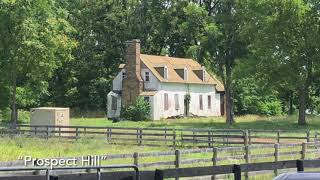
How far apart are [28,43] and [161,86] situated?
20.0 meters

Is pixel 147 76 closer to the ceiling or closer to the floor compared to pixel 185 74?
closer to the floor

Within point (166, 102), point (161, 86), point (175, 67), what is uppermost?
point (175, 67)

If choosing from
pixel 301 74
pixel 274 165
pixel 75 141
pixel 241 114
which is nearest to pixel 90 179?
pixel 274 165

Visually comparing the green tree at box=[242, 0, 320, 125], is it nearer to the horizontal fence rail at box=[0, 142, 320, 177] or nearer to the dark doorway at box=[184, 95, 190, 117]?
the dark doorway at box=[184, 95, 190, 117]

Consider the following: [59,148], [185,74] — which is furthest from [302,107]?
[59,148]

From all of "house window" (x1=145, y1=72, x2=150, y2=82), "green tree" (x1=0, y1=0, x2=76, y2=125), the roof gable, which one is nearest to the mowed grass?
"green tree" (x1=0, y1=0, x2=76, y2=125)

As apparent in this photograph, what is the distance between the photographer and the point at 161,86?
2473 inches

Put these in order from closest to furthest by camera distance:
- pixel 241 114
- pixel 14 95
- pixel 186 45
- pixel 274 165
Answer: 1. pixel 274 165
2. pixel 14 95
3. pixel 241 114
4. pixel 186 45

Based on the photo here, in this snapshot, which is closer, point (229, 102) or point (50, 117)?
point (50, 117)

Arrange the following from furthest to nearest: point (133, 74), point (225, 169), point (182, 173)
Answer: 1. point (133, 74)
2. point (225, 169)
3. point (182, 173)

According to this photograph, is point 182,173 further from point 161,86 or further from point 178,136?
point 161,86

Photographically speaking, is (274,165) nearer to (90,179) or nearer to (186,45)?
(90,179)

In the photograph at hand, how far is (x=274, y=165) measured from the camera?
12102 mm

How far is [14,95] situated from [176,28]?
122 feet
